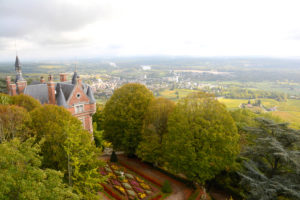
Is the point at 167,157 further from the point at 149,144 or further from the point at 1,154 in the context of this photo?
the point at 1,154

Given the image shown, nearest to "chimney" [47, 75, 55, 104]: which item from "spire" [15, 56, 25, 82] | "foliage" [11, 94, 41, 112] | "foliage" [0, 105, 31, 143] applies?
"foliage" [11, 94, 41, 112]

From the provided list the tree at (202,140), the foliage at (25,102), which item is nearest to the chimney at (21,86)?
the foliage at (25,102)

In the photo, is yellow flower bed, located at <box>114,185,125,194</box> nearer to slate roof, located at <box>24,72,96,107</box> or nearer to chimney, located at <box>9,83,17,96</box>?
slate roof, located at <box>24,72,96,107</box>

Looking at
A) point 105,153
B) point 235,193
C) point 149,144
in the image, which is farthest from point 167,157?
point 105,153

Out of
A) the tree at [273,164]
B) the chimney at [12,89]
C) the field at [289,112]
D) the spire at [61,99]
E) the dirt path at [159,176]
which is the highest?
the chimney at [12,89]

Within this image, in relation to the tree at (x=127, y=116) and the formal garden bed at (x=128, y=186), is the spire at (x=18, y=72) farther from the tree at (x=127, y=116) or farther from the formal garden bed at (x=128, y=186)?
the formal garden bed at (x=128, y=186)
